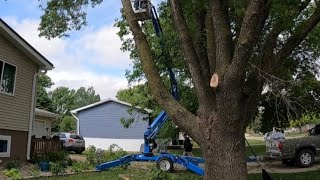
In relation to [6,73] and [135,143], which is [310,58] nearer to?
[6,73]

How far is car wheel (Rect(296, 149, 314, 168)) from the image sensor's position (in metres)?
19.4

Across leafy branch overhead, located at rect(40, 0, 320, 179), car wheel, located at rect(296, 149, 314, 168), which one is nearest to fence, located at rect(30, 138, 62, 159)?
car wheel, located at rect(296, 149, 314, 168)

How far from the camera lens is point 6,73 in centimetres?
1812

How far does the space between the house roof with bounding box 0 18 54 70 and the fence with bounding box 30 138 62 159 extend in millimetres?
3397

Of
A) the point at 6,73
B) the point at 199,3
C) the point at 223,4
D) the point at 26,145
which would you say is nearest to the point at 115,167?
the point at 26,145

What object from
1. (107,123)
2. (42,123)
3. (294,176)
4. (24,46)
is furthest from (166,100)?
(107,123)

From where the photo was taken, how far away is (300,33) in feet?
27.9

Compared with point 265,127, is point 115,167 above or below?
below

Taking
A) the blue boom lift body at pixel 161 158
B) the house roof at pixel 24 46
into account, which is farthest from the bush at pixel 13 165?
the house roof at pixel 24 46

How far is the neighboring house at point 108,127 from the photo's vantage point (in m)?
44.4

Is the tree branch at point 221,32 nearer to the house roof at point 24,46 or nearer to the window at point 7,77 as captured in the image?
the house roof at point 24,46

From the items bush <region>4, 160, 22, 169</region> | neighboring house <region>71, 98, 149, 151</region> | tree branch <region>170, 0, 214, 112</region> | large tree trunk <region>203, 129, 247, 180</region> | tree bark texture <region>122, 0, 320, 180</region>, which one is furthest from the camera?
neighboring house <region>71, 98, 149, 151</region>

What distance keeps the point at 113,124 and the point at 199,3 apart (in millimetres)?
36689

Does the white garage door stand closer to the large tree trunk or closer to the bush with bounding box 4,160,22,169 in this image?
the bush with bounding box 4,160,22,169
